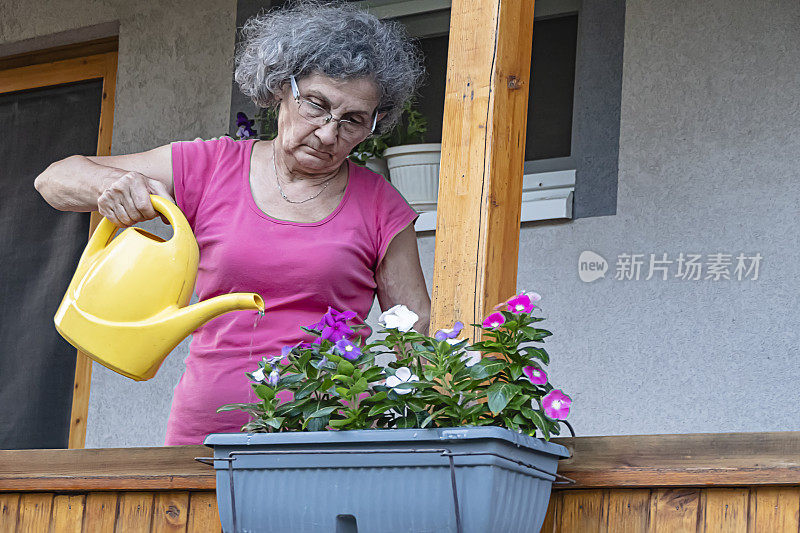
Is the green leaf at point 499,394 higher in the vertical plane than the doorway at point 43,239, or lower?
lower

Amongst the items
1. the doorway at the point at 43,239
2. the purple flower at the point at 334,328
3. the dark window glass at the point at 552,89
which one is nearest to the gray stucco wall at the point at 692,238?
the dark window glass at the point at 552,89

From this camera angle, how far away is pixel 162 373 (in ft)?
11.2

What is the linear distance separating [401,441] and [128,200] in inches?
24.5

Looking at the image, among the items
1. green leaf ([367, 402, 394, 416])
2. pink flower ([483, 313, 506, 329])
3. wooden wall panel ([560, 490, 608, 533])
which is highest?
pink flower ([483, 313, 506, 329])

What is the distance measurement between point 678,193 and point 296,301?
1.35 m

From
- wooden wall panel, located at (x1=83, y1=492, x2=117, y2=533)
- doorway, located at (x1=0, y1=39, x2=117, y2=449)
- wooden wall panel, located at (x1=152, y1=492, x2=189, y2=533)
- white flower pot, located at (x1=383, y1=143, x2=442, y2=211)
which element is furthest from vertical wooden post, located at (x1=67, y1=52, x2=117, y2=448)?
wooden wall panel, located at (x1=152, y1=492, x2=189, y2=533)

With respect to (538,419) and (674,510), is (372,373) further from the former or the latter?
(674,510)

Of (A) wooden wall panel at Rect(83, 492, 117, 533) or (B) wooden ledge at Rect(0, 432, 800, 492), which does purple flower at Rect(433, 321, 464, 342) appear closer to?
(B) wooden ledge at Rect(0, 432, 800, 492)

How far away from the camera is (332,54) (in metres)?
1.84

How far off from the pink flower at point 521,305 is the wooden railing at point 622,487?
237 mm

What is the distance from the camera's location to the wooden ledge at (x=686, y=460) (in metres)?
1.40

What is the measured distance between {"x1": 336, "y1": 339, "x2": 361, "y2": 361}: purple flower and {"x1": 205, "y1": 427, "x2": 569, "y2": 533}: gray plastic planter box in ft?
0.32

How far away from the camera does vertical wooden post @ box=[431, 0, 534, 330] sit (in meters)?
1.60

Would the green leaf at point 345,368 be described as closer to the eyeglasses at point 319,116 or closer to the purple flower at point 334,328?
the purple flower at point 334,328
